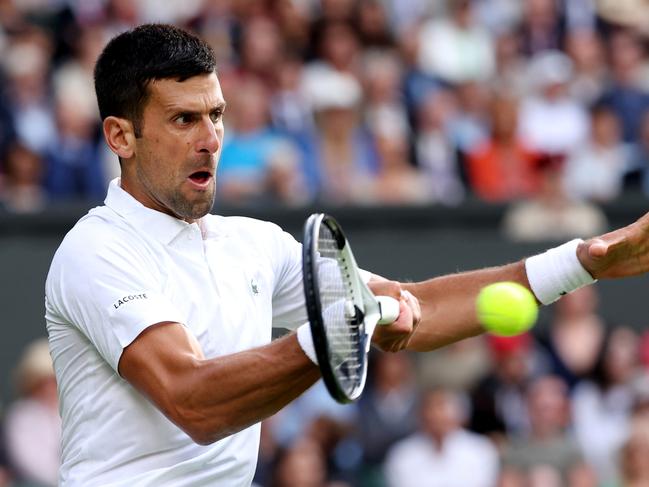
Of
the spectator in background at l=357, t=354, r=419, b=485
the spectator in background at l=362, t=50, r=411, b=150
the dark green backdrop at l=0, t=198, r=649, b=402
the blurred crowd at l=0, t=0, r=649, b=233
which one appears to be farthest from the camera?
the spectator in background at l=362, t=50, r=411, b=150

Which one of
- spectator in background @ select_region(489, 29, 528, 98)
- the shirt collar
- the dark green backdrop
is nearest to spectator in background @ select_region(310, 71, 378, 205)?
the dark green backdrop

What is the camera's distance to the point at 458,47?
525 inches

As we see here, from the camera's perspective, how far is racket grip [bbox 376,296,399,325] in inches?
178

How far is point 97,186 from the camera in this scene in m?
10.9

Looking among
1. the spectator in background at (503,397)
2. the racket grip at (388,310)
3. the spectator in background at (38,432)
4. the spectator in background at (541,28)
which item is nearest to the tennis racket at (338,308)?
the racket grip at (388,310)

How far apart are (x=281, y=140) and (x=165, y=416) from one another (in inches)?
276

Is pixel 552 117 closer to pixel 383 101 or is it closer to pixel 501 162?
pixel 501 162

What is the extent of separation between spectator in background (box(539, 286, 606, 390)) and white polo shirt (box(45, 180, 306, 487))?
18.4 feet

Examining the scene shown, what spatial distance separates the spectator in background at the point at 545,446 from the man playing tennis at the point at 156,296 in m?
4.87

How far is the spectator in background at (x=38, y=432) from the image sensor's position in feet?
30.1

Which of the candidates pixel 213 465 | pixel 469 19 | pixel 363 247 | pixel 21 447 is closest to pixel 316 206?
pixel 363 247

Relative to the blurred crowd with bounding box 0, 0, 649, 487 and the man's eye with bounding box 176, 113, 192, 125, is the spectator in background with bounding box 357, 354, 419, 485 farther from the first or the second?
the man's eye with bounding box 176, 113, 192, 125

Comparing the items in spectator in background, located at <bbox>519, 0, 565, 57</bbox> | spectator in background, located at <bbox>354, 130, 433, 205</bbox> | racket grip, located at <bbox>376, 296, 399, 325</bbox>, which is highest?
racket grip, located at <bbox>376, 296, 399, 325</bbox>

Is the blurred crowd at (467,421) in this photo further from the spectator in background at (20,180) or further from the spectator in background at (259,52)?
the spectator in background at (259,52)
